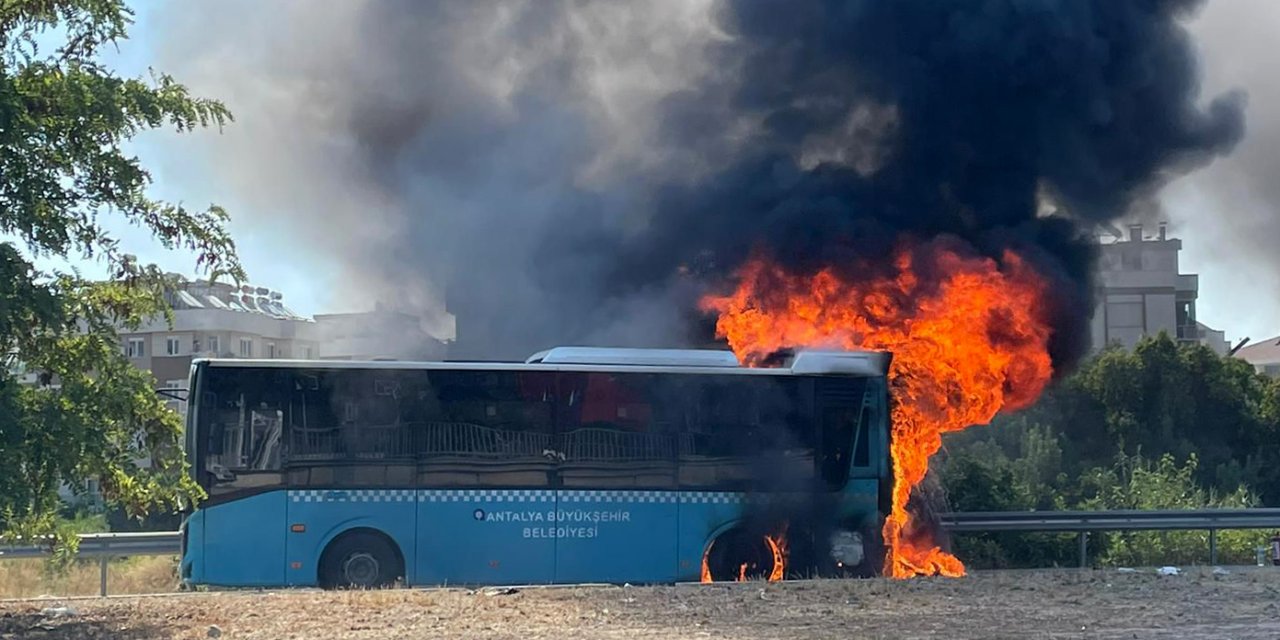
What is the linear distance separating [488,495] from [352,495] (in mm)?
1560

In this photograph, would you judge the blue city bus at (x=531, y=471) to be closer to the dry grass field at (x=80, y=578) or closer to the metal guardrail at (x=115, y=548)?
the metal guardrail at (x=115, y=548)

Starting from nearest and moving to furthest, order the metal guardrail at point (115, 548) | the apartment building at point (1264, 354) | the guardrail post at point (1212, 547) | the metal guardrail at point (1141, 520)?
the metal guardrail at point (115, 548) → the metal guardrail at point (1141, 520) → the guardrail post at point (1212, 547) → the apartment building at point (1264, 354)

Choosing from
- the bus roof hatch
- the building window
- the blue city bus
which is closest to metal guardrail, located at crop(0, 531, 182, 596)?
the blue city bus

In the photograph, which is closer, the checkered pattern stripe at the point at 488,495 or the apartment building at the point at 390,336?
the checkered pattern stripe at the point at 488,495

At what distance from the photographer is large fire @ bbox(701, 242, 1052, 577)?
56.9 ft

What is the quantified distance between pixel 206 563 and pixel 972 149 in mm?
12888

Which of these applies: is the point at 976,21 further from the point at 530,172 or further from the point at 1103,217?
the point at 530,172

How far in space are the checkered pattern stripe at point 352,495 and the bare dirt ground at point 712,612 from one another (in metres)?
1.95

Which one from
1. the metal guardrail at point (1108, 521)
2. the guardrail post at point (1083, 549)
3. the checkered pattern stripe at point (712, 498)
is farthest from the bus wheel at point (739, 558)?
the guardrail post at point (1083, 549)

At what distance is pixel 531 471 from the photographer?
14.9 metres

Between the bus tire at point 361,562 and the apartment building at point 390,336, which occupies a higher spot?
the apartment building at point 390,336

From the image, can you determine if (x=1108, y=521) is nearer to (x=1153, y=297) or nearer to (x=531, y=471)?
(x=531, y=471)

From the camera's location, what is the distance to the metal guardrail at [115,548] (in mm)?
15914

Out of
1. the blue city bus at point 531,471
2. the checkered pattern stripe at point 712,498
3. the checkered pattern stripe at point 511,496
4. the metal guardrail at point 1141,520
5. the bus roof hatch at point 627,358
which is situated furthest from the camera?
the metal guardrail at point 1141,520
